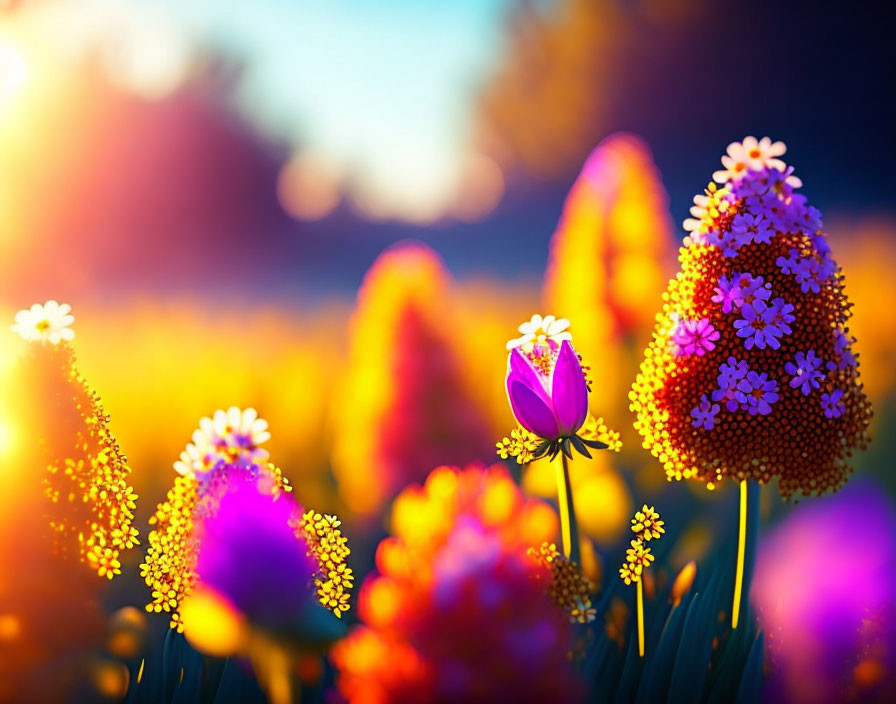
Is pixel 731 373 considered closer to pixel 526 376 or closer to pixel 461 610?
pixel 526 376

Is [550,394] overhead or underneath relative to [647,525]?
overhead

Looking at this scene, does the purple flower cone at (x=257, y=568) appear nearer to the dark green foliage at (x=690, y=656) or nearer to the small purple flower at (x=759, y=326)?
the dark green foliage at (x=690, y=656)

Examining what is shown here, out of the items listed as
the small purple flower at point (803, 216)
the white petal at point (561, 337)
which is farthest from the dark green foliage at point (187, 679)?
the small purple flower at point (803, 216)

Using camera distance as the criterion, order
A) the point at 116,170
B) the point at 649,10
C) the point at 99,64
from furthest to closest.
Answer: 1. the point at 649,10
2. the point at 99,64
3. the point at 116,170

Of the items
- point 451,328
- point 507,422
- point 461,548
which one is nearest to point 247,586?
point 461,548

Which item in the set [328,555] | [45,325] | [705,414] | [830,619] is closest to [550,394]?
[705,414]

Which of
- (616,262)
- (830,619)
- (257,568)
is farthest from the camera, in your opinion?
(616,262)

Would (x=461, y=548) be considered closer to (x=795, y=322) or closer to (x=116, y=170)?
(x=795, y=322)
